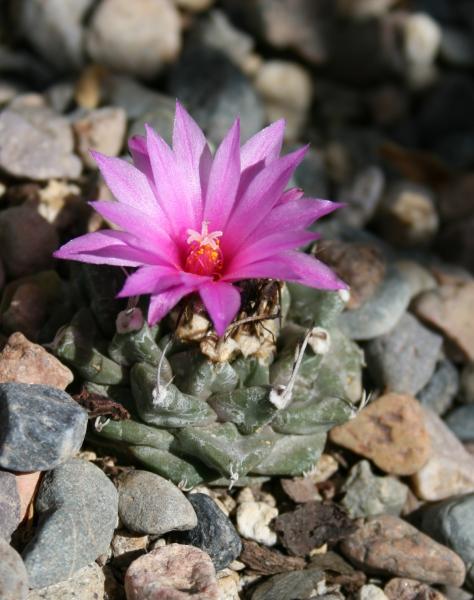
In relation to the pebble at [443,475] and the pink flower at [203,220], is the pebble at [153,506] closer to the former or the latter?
the pink flower at [203,220]

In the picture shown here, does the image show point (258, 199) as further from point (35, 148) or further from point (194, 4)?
point (194, 4)

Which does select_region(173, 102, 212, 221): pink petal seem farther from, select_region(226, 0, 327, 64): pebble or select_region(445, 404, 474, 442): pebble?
select_region(226, 0, 327, 64): pebble

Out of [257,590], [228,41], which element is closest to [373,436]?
[257,590]

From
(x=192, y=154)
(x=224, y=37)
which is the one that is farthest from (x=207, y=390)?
(x=224, y=37)

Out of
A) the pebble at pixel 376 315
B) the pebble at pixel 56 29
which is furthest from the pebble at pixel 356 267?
the pebble at pixel 56 29

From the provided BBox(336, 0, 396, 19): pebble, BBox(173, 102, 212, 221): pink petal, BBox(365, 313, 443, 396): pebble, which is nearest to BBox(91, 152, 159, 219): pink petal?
BBox(173, 102, 212, 221): pink petal

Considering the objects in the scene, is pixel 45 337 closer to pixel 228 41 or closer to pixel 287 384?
pixel 287 384
